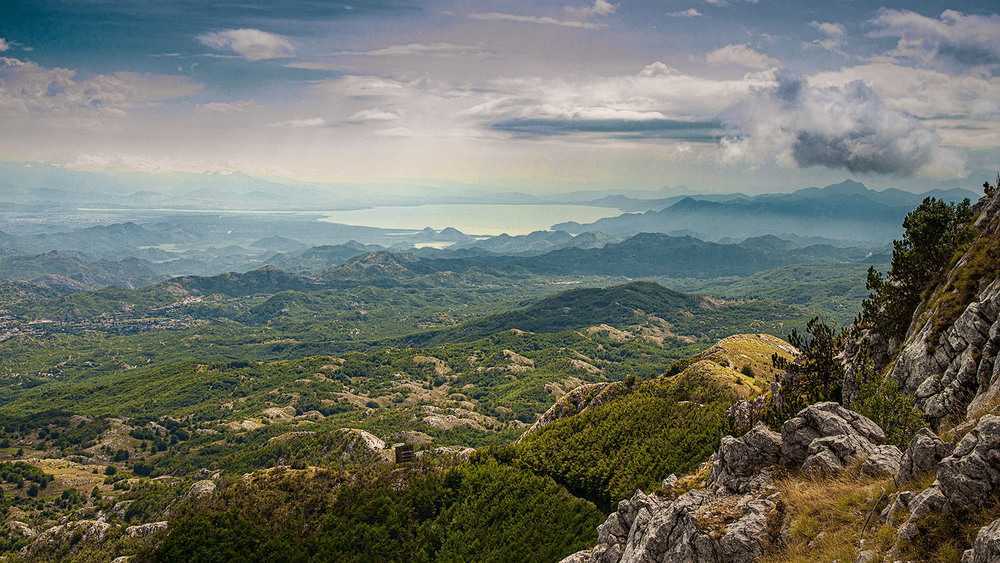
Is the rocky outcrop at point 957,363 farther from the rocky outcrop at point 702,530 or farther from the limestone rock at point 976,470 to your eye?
the rocky outcrop at point 702,530

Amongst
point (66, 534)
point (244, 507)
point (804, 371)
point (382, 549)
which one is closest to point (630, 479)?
point (804, 371)

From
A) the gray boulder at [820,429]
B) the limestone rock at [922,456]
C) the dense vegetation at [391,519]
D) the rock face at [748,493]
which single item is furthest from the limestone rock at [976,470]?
the dense vegetation at [391,519]

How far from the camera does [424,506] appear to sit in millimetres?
108562

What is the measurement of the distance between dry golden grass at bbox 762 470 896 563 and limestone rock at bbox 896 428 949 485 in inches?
45.0

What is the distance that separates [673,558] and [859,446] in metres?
12.4

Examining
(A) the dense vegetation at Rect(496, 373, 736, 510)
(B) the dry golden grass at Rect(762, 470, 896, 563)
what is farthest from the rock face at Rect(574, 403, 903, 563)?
(A) the dense vegetation at Rect(496, 373, 736, 510)

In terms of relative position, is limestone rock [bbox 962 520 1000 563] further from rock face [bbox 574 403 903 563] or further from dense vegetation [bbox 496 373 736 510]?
dense vegetation [bbox 496 373 736 510]

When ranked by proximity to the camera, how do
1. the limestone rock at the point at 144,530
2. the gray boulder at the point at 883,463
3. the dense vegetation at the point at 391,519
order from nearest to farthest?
1. the gray boulder at the point at 883,463
2. the dense vegetation at the point at 391,519
3. the limestone rock at the point at 144,530

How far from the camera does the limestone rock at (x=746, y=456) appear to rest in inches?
1359

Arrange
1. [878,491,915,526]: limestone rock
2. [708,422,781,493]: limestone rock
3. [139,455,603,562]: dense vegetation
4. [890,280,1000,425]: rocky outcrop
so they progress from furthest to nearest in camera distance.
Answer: [139,455,603,562]: dense vegetation < [708,422,781,493]: limestone rock < [890,280,1000,425]: rocky outcrop < [878,491,915,526]: limestone rock

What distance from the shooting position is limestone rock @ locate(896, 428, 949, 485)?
22141mm

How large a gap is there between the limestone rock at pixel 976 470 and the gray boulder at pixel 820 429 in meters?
10.8

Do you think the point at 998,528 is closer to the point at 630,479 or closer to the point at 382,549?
the point at 630,479

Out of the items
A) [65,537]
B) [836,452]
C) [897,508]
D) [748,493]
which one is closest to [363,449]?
[65,537]
